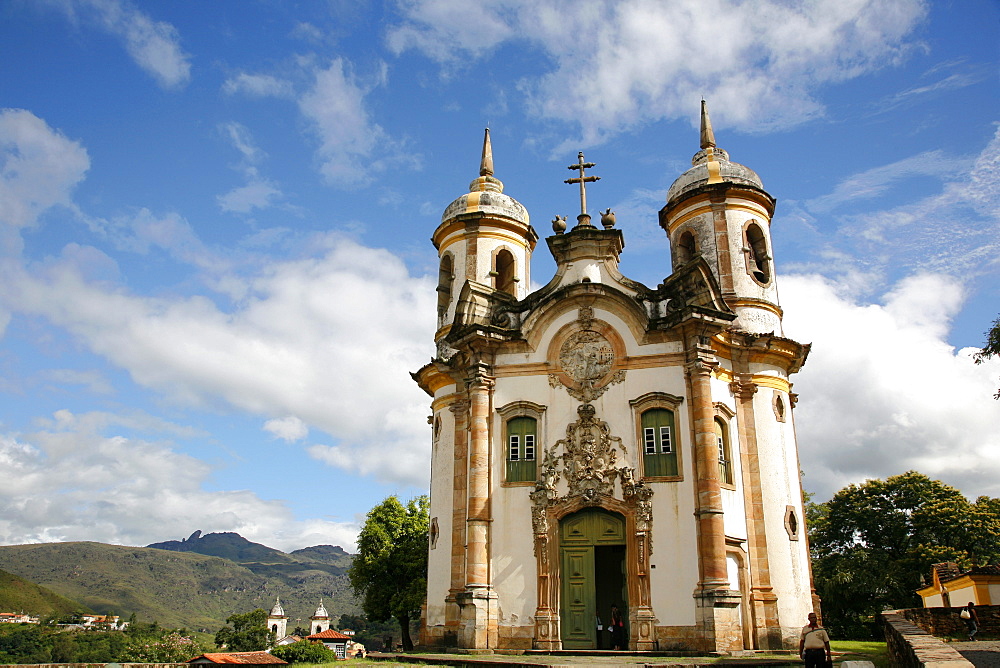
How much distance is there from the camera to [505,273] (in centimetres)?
2553

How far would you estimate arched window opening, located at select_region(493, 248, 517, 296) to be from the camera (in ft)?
82.4

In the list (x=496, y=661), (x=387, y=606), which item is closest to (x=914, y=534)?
(x=387, y=606)

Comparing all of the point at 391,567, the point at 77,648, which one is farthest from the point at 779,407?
the point at 77,648

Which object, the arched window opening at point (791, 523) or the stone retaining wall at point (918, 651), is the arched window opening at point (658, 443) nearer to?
the arched window opening at point (791, 523)

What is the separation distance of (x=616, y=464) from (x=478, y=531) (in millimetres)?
3768

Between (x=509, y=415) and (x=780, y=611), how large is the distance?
26.5 ft

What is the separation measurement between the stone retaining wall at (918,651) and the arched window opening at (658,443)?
633cm

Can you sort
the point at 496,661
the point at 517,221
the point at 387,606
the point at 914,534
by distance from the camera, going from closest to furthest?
the point at 496,661
the point at 517,221
the point at 387,606
the point at 914,534

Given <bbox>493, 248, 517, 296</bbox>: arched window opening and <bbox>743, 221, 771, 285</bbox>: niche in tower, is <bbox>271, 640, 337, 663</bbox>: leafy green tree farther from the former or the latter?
<bbox>743, 221, 771, 285</bbox>: niche in tower

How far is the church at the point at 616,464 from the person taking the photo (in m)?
17.8

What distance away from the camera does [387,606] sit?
3112cm

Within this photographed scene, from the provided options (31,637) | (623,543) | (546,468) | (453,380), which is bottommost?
(31,637)

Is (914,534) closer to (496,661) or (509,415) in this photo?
(509,415)

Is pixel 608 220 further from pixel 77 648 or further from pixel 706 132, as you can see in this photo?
pixel 77 648
